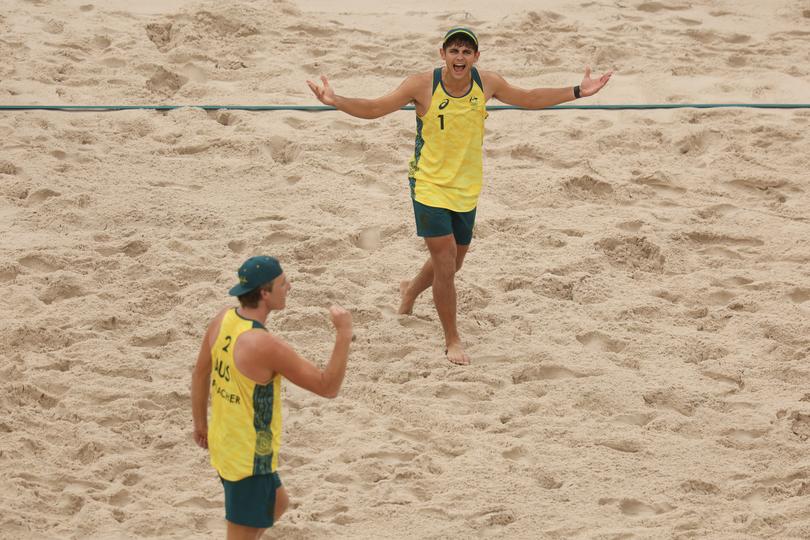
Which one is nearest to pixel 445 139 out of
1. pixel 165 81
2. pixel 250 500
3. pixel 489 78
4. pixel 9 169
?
pixel 489 78

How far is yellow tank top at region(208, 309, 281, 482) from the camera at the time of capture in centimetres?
504

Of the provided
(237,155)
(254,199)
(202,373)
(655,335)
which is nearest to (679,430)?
(655,335)

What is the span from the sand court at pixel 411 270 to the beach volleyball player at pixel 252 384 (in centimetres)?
89

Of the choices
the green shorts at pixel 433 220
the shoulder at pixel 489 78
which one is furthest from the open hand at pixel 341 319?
the shoulder at pixel 489 78

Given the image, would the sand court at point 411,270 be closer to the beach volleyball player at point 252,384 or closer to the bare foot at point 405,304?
the bare foot at point 405,304

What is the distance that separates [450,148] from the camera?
721 cm

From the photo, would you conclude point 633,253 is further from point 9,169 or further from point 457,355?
point 9,169

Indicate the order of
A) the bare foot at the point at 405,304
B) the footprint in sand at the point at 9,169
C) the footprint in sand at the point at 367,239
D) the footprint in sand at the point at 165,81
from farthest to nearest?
1. the footprint in sand at the point at 165,81
2. the footprint in sand at the point at 9,169
3. the footprint in sand at the point at 367,239
4. the bare foot at the point at 405,304

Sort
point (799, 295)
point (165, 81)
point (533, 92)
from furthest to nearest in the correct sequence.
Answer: point (165, 81), point (799, 295), point (533, 92)

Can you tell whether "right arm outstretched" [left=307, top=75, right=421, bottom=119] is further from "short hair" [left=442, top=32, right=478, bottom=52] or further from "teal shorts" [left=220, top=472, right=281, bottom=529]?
"teal shorts" [left=220, top=472, right=281, bottom=529]

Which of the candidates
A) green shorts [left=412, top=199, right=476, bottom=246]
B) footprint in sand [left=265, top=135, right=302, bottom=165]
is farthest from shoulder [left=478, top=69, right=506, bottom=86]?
footprint in sand [left=265, top=135, right=302, bottom=165]

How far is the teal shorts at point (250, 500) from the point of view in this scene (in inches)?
201

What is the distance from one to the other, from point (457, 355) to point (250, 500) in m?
2.52

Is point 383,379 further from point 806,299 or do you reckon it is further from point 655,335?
point 806,299
